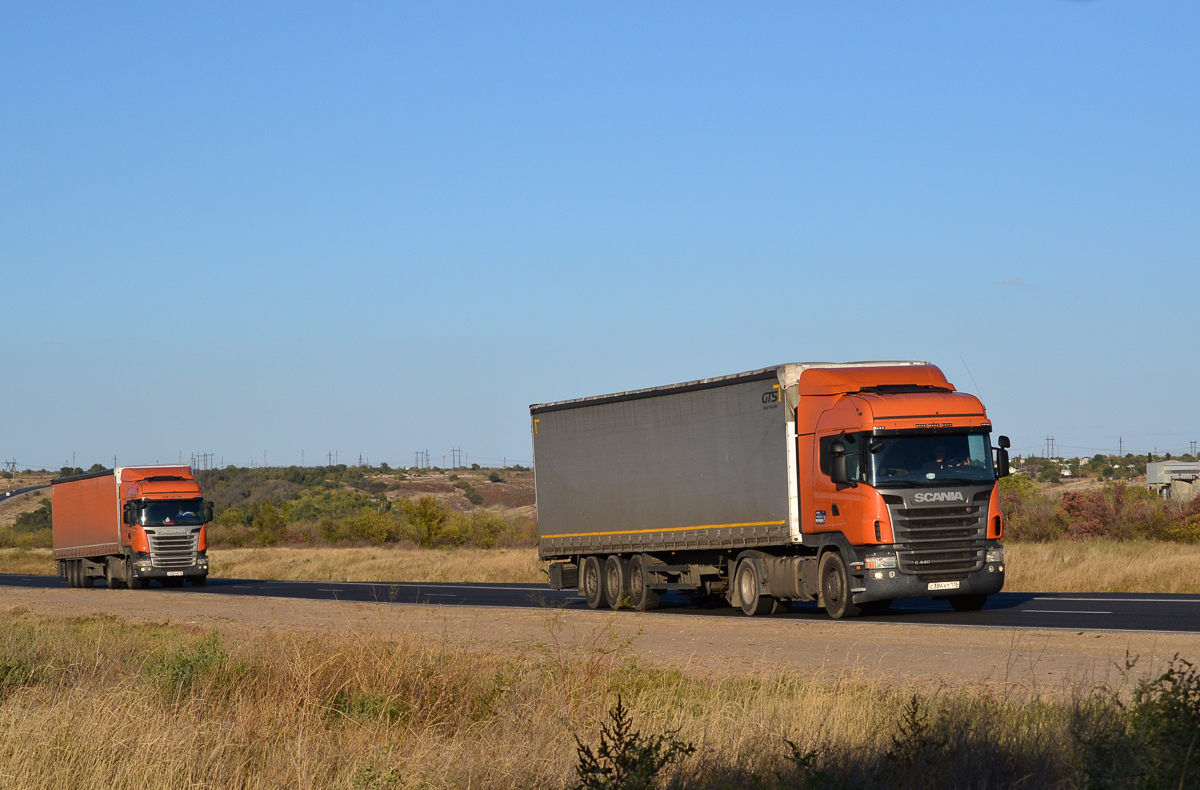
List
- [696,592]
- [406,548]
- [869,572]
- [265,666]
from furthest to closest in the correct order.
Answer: [406,548]
[696,592]
[869,572]
[265,666]

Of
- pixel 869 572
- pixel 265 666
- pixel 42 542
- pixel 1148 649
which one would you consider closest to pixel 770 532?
pixel 869 572

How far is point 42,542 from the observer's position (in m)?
102

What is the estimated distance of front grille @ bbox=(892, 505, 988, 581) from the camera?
20922 millimetres

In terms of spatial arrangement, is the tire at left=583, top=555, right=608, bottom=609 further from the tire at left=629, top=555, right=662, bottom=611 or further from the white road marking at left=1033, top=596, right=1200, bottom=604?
the white road marking at left=1033, top=596, right=1200, bottom=604

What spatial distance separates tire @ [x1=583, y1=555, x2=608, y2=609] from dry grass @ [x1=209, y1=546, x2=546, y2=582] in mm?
14774

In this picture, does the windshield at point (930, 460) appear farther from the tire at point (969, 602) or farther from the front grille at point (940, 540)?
the tire at point (969, 602)

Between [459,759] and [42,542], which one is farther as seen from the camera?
[42,542]

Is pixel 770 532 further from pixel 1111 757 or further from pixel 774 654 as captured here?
pixel 1111 757

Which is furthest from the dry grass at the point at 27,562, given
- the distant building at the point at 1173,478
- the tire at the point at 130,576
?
the distant building at the point at 1173,478

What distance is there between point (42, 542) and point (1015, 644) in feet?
325

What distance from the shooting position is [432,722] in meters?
10.6

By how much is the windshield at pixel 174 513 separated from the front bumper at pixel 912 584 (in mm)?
28664

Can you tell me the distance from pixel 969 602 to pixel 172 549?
29155 millimetres

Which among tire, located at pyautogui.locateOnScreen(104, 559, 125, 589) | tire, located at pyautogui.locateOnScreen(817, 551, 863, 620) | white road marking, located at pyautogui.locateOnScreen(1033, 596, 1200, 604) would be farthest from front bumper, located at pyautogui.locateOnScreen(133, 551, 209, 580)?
white road marking, located at pyautogui.locateOnScreen(1033, 596, 1200, 604)
